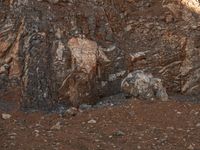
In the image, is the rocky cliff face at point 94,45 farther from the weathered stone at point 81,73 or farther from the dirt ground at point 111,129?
the dirt ground at point 111,129

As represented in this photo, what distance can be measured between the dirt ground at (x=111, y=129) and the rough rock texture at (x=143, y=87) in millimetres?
342

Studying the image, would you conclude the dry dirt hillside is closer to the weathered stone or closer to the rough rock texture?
the weathered stone

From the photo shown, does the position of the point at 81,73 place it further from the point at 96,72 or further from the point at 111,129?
the point at 111,129

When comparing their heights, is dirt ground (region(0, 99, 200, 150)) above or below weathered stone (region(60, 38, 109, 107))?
below

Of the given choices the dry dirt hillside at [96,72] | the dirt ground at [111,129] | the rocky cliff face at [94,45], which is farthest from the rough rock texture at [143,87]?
the rocky cliff face at [94,45]

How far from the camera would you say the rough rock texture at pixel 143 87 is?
9.56m

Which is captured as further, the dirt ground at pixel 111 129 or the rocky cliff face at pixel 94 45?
the rocky cliff face at pixel 94 45

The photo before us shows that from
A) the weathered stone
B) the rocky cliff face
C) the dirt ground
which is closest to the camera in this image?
the dirt ground

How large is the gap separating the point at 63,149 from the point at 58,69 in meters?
2.64

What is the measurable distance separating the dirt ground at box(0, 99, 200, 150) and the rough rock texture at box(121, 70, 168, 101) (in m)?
0.34

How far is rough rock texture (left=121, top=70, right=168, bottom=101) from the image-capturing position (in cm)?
956

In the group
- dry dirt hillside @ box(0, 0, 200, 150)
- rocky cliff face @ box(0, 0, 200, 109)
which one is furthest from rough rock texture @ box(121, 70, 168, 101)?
rocky cliff face @ box(0, 0, 200, 109)

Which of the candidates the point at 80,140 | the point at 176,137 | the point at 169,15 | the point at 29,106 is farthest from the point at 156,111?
the point at 169,15

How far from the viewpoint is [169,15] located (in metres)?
11.3
